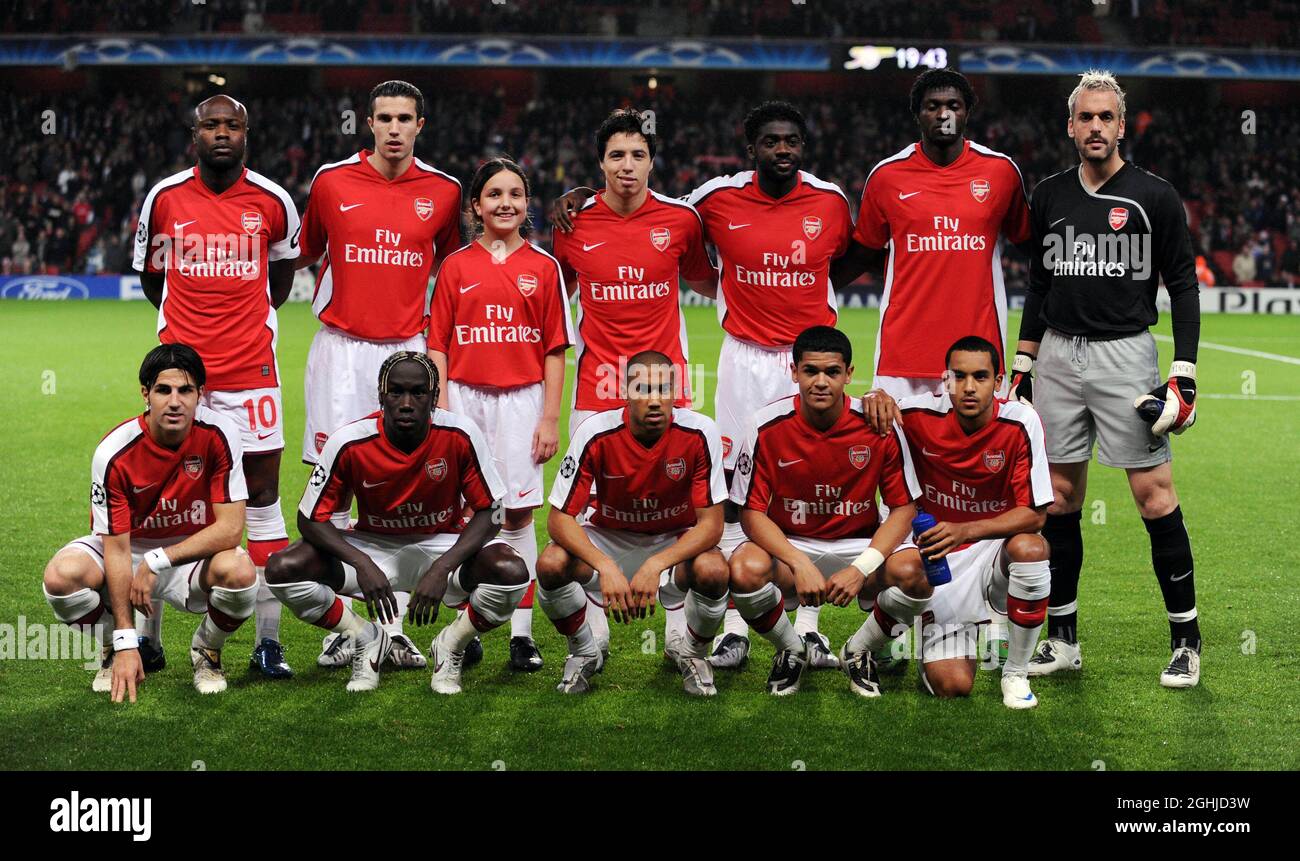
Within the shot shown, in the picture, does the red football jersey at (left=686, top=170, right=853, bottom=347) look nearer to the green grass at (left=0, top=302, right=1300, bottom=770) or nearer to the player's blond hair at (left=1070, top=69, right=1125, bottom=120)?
the player's blond hair at (left=1070, top=69, right=1125, bottom=120)

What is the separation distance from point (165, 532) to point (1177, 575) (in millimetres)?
3917

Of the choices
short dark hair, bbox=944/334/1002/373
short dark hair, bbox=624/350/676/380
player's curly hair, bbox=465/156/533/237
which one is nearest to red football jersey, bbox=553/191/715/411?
player's curly hair, bbox=465/156/533/237

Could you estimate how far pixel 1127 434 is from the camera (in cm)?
523

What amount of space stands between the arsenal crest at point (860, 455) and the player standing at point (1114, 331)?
2.62ft

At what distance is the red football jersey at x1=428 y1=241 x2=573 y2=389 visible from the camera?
18.1 feet

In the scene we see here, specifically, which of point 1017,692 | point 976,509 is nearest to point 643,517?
point 976,509

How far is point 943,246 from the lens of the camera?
18.0 ft

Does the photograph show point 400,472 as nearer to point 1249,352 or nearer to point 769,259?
point 769,259

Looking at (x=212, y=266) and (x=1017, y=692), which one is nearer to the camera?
(x=1017, y=692)

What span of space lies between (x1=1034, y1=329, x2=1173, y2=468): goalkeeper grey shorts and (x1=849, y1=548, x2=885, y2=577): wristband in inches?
36.5

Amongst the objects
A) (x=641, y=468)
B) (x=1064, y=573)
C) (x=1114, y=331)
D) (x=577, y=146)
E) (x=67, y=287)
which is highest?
(x=577, y=146)

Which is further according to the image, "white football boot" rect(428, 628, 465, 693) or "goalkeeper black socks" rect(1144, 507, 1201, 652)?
"goalkeeper black socks" rect(1144, 507, 1201, 652)

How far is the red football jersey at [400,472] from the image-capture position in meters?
5.02

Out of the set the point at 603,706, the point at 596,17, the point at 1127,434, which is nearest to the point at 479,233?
the point at 603,706
